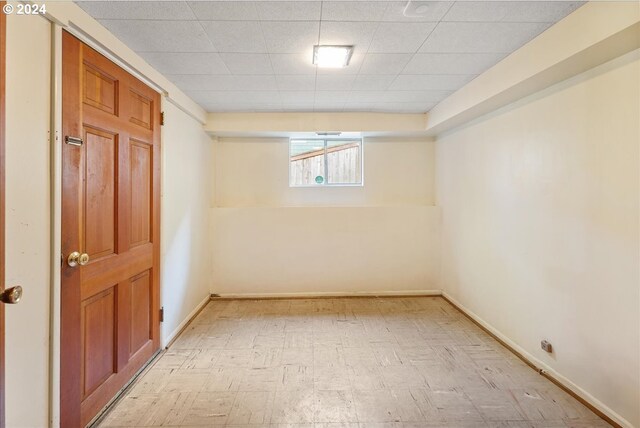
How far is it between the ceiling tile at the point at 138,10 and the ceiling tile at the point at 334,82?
1239 mm

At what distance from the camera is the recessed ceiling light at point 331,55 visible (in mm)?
2225

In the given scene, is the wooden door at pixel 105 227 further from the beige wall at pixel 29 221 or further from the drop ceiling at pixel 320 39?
the drop ceiling at pixel 320 39

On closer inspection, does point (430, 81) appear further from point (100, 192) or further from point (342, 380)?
point (100, 192)

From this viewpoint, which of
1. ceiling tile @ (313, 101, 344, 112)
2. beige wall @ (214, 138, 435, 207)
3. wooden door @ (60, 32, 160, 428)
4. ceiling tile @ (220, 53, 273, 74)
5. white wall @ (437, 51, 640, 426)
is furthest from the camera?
beige wall @ (214, 138, 435, 207)

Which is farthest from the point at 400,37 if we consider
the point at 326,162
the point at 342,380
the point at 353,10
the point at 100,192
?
the point at 326,162

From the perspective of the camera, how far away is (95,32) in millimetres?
1840

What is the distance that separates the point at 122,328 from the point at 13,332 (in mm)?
842

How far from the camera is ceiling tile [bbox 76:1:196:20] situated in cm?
170

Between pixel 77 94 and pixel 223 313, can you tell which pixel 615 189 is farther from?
pixel 223 313

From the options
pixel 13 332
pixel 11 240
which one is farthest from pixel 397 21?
pixel 13 332

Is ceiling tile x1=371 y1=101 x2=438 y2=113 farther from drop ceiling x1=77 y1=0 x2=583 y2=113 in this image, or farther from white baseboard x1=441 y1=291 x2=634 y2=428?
white baseboard x1=441 y1=291 x2=634 y2=428

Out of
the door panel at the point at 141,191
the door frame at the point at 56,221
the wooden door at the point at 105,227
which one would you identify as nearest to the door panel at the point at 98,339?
the wooden door at the point at 105,227

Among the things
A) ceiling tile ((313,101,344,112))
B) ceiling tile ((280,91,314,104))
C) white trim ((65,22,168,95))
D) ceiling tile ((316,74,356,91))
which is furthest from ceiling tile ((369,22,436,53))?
white trim ((65,22,168,95))

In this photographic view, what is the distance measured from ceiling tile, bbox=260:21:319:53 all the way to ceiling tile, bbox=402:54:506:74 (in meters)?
0.83
